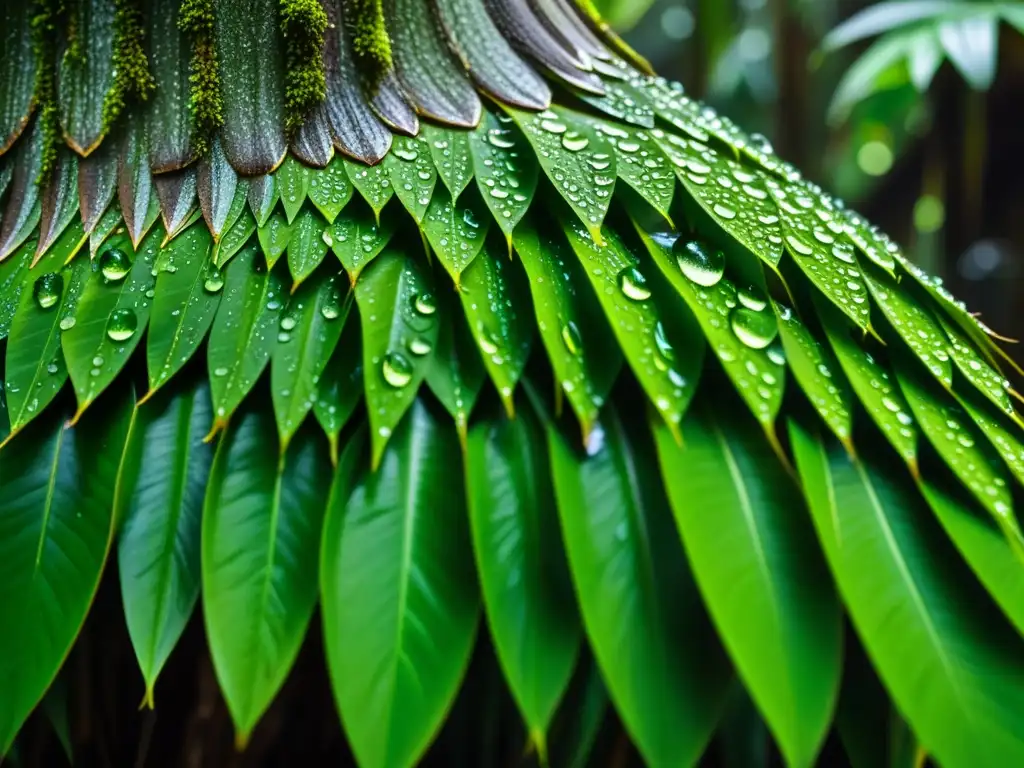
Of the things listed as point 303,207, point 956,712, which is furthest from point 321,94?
point 956,712

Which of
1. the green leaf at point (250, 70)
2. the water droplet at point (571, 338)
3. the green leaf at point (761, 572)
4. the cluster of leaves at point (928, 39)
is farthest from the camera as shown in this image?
the cluster of leaves at point (928, 39)

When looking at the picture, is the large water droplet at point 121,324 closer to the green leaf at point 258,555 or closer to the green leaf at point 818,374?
the green leaf at point 258,555

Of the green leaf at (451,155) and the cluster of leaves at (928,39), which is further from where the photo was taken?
the cluster of leaves at (928,39)

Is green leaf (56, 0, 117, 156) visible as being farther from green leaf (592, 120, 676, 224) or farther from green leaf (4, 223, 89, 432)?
green leaf (592, 120, 676, 224)

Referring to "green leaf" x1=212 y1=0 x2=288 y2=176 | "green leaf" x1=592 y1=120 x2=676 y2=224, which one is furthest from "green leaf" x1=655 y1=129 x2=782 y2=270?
"green leaf" x1=212 y1=0 x2=288 y2=176

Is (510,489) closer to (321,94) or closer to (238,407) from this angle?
(238,407)

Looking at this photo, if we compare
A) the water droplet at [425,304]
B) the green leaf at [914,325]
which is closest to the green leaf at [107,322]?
the water droplet at [425,304]

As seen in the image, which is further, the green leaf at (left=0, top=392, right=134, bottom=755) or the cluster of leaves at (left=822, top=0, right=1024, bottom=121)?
the cluster of leaves at (left=822, top=0, right=1024, bottom=121)
